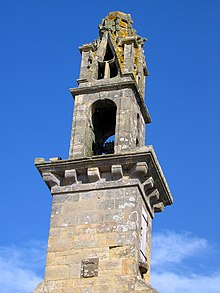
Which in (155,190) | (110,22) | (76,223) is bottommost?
(76,223)

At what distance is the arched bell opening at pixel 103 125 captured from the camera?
1495cm

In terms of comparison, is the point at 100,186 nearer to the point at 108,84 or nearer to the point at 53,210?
the point at 53,210

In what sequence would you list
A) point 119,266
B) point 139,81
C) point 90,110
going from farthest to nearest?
1. point 139,81
2. point 90,110
3. point 119,266

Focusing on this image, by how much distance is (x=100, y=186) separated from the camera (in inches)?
520

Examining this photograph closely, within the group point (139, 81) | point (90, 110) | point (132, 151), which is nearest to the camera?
point (132, 151)

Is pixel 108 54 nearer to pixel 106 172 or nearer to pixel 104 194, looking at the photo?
pixel 106 172

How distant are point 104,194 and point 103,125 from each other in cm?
311

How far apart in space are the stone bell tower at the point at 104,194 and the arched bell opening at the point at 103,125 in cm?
3

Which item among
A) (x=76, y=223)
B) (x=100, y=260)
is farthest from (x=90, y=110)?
(x=100, y=260)

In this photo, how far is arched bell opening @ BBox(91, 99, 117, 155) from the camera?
14945 mm

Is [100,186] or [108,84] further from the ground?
[108,84]

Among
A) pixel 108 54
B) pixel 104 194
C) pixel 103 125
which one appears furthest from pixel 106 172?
pixel 108 54

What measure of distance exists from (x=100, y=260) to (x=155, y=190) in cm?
222

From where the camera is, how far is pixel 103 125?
15828 mm
